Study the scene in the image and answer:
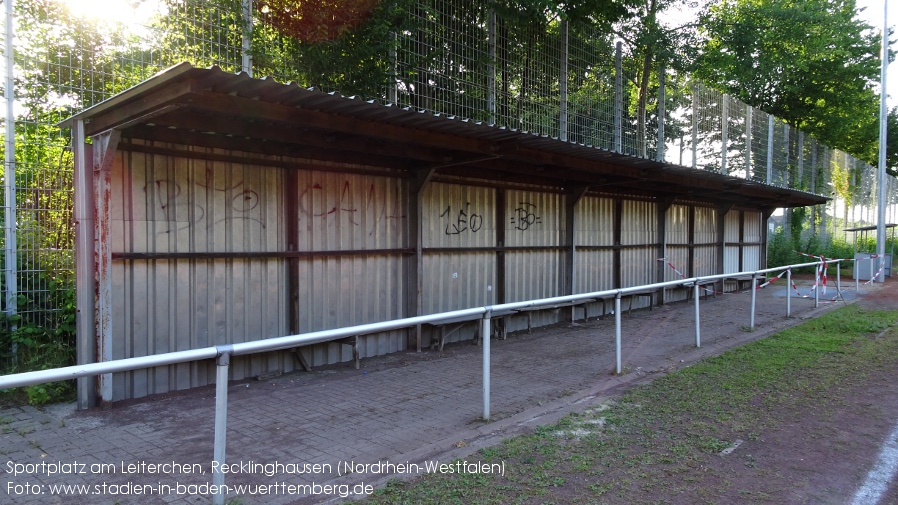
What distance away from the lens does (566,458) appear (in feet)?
14.3

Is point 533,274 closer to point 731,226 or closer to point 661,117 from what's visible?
point 661,117

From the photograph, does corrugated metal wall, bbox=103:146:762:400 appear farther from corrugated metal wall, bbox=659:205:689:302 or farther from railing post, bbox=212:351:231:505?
corrugated metal wall, bbox=659:205:689:302

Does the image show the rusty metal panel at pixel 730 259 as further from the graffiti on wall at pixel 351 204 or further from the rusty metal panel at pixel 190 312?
the rusty metal panel at pixel 190 312

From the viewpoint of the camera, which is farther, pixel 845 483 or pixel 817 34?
pixel 817 34

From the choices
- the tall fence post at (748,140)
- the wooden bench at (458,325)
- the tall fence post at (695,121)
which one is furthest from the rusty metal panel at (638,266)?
the tall fence post at (748,140)

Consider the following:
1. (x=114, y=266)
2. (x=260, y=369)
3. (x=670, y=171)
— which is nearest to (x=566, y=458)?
(x=260, y=369)

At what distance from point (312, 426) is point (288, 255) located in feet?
8.48

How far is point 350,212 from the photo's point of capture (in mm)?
7836

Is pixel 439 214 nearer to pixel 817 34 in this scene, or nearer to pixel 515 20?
pixel 515 20

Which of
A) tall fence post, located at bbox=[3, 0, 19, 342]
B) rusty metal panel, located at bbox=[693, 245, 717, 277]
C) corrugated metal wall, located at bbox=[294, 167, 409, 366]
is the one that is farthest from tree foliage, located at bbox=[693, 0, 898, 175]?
tall fence post, located at bbox=[3, 0, 19, 342]

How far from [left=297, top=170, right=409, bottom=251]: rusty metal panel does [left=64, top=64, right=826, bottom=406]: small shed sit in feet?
0.07

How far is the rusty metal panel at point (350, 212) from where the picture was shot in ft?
24.1

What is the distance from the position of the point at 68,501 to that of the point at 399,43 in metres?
7.05

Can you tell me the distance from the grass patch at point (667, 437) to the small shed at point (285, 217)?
11.1ft
